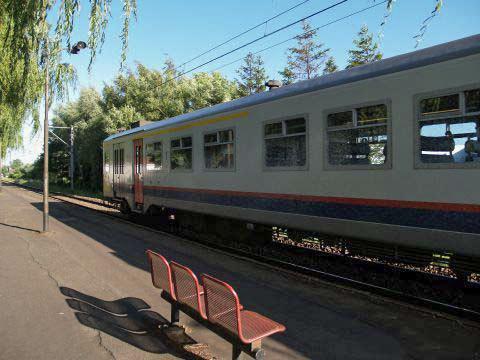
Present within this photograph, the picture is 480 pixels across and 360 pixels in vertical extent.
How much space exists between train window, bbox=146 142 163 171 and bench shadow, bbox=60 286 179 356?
6.64m

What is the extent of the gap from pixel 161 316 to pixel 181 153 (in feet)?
21.2

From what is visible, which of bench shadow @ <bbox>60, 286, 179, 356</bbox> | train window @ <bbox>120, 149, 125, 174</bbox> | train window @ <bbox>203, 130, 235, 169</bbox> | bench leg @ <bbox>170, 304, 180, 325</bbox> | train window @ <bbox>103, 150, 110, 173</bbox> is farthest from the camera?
train window @ <bbox>103, 150, 110, 173</bbox>

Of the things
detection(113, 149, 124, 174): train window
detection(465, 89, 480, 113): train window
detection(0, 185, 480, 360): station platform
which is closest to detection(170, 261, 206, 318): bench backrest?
detection(0, 185, 480, 360): station platform

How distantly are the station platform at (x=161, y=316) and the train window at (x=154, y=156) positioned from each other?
4134mm

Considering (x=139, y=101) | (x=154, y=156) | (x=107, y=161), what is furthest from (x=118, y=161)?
(x=139, y=101)

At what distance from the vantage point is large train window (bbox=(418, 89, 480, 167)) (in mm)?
5059

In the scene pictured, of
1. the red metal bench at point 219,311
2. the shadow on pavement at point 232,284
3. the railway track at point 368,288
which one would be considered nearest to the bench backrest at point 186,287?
the red metal bench at point 219,311

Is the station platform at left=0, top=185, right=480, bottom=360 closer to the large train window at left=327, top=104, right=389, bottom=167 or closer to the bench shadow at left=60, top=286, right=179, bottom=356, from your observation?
the bench shadow at left=60, top=286, right=179, bottom=356

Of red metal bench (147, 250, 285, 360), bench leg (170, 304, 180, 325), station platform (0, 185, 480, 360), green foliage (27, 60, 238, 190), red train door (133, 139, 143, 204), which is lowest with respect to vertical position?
station platform (0, 185, 480, 360)

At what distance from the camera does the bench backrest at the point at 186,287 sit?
4.52m

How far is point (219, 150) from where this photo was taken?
32.0 feet

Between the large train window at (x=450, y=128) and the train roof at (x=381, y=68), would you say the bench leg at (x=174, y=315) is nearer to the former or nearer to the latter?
the large train window at (x=450, y=128)

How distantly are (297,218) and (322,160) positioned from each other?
117 centimetres

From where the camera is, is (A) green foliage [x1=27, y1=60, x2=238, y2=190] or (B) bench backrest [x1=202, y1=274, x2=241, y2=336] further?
(A) green foliage [x1=27, y1=60, x2=238, y2=190]
